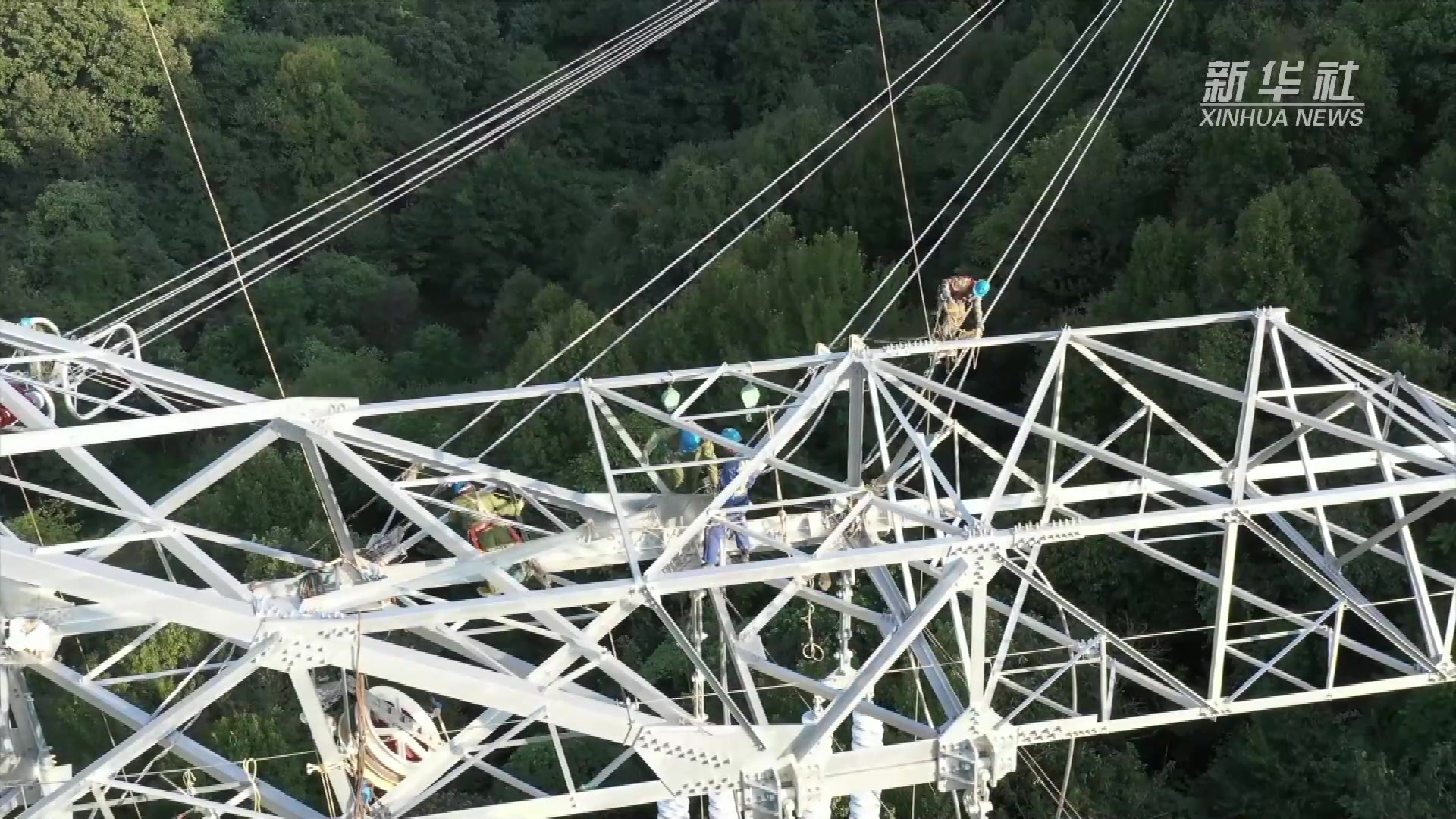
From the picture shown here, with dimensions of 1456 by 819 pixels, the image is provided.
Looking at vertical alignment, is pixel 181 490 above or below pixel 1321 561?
above

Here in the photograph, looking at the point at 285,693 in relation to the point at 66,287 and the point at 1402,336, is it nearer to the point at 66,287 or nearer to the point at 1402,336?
the point at 1402,336

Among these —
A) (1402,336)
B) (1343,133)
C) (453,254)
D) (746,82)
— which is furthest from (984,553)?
(746,82)

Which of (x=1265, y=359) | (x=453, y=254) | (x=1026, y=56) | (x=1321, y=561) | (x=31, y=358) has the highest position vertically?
(x=31, y=358)

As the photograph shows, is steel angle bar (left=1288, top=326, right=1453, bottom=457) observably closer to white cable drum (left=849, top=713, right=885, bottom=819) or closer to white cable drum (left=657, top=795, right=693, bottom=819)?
white cable drum (left=849, top=713, right=885, bottom=819)

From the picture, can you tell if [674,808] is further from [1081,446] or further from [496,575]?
[1081,446]

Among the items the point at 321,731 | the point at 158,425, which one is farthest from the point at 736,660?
the point at 158,425
